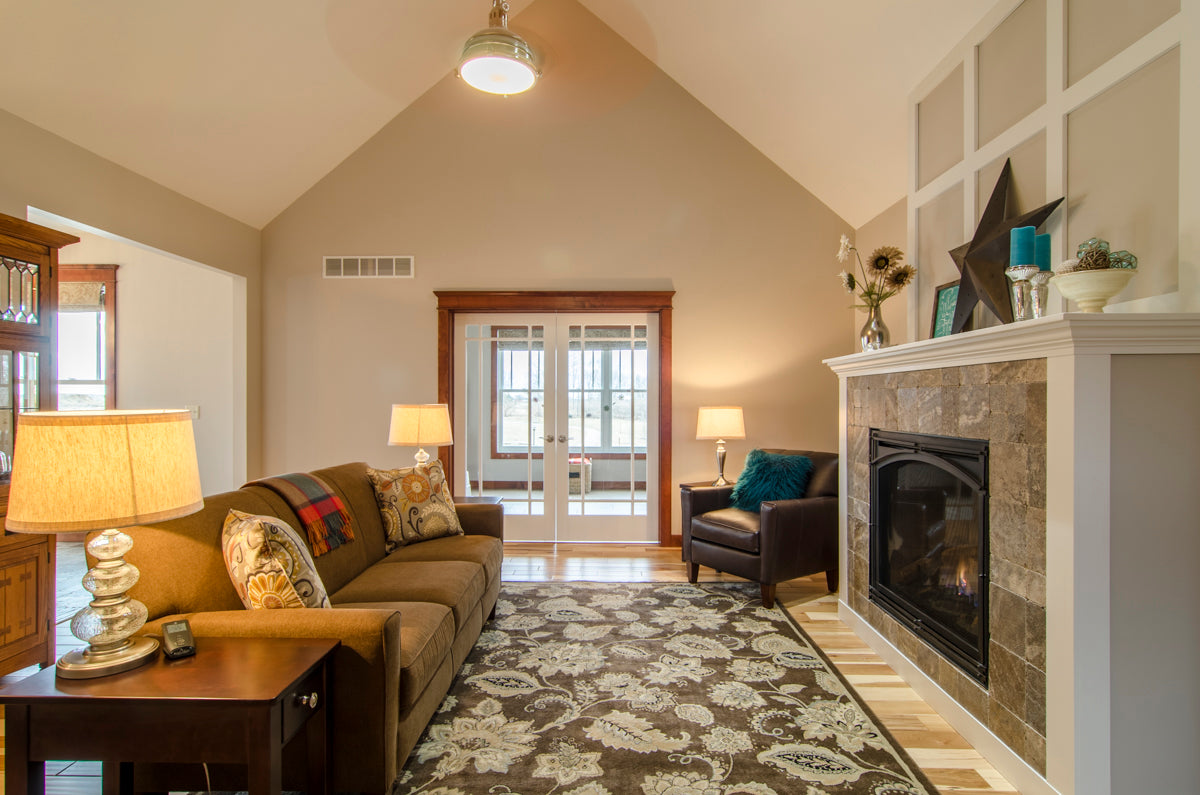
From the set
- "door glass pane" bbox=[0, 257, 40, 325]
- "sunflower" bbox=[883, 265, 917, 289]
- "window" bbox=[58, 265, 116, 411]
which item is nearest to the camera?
"door glass pane" bbox=[0, 257, 40, 325]

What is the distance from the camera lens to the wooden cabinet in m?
2.65

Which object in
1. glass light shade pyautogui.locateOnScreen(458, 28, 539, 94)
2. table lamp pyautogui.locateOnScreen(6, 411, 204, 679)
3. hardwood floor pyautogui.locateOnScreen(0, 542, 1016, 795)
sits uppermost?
glass light shade pyautogui.locateOnScreen(458, 28, 539, 94)

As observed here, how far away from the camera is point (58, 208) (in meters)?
3.34

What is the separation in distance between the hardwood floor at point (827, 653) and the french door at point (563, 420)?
322 mm

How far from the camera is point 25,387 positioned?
282 centimetres

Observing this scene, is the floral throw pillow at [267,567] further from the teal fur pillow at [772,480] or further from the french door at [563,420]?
the french door at [563,420]

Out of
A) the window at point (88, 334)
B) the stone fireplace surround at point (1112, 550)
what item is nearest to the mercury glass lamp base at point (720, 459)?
the stone fireplace surround at point (1112, 550)

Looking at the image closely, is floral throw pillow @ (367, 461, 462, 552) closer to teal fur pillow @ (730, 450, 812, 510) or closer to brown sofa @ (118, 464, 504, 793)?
brown sofa @ (118, 464, 504, 793)

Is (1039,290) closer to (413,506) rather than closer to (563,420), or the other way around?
(413,506)

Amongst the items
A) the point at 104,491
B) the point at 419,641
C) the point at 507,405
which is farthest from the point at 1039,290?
the point at 507,405

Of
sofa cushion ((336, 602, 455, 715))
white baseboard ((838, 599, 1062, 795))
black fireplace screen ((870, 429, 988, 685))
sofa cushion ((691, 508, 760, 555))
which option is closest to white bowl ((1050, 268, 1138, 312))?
black fireplace screen ((870, 429, 988, 685))

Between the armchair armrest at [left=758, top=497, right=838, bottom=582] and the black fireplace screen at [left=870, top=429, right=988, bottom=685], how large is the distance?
614 millimetres

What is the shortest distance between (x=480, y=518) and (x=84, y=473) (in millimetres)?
2365

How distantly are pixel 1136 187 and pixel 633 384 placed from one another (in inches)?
143
